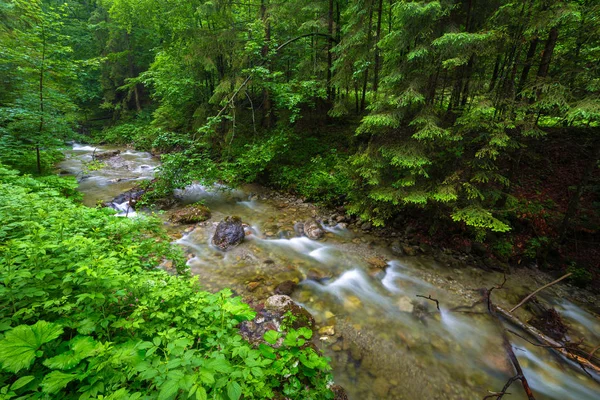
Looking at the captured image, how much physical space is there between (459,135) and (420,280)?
3.34m

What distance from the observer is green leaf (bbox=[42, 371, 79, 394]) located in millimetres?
1465

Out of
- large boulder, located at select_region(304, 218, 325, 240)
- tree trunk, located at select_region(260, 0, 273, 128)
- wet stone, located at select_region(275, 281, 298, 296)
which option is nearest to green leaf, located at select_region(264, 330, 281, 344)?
wet stone, located at select_region(275, 281, 298, 296)

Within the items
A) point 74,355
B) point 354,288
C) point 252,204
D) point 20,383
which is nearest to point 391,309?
point 354,288

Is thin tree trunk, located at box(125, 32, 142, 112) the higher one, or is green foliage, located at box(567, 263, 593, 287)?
thin tree trunk, located at box(125, 32, 142, 112)

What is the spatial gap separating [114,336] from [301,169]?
28.4 feet

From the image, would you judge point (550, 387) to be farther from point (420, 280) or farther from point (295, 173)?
point (295, 173)

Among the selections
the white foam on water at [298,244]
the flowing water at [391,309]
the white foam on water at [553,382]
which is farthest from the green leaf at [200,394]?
the white foam on water at [298,244]

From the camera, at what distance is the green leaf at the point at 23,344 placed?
4.90 feet

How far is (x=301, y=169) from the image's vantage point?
1031cm

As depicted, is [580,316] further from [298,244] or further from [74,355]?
[74,355]

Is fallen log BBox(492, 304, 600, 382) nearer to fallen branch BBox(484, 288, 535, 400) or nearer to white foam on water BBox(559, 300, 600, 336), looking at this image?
fallen branch BBox(484, 288, 535, 400)

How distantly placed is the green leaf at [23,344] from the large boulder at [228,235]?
197 inches

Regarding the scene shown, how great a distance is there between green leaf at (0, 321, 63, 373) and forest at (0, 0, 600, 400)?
1cm

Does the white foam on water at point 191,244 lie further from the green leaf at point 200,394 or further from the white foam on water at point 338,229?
the green leaf at point 200,394
